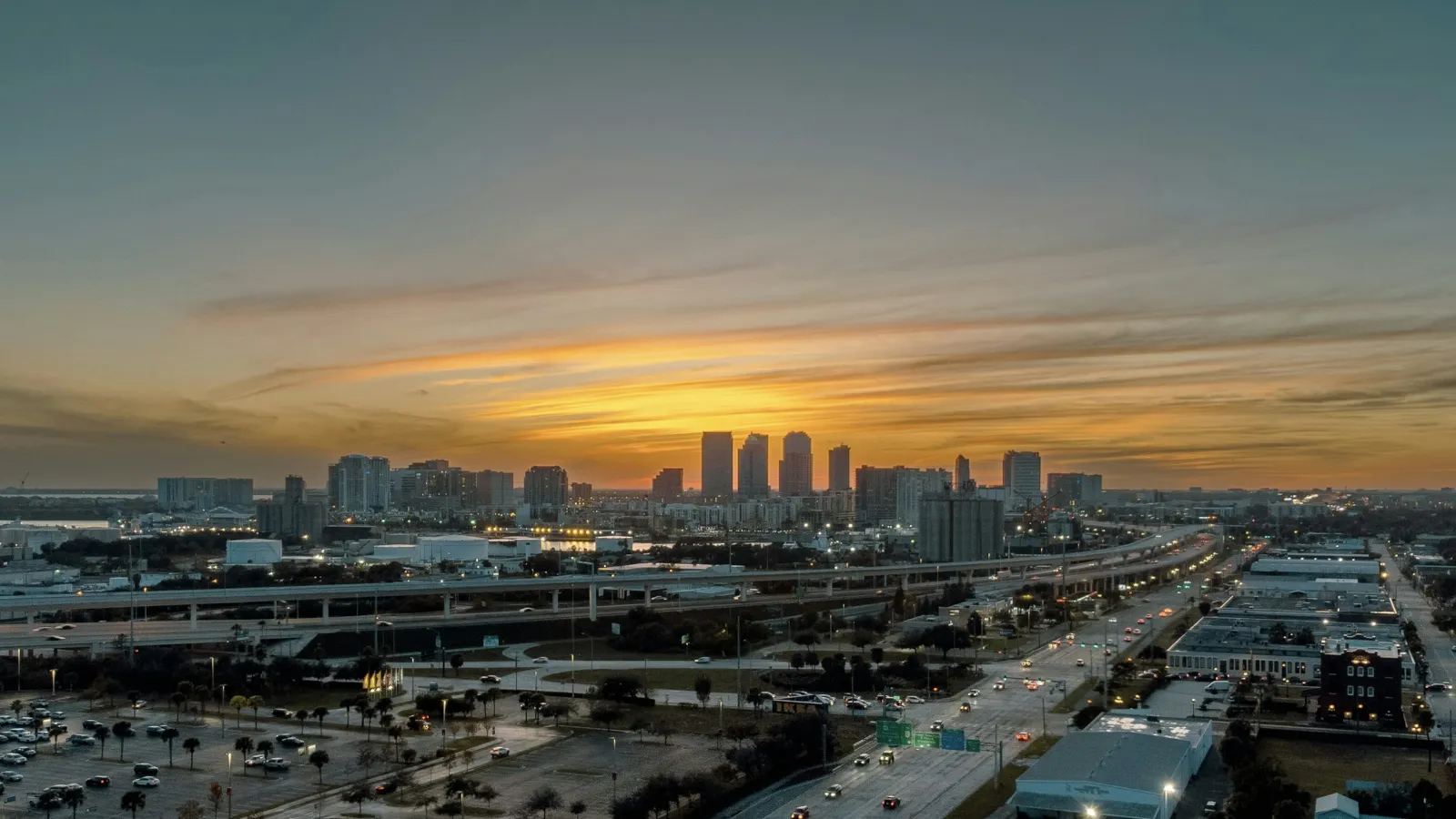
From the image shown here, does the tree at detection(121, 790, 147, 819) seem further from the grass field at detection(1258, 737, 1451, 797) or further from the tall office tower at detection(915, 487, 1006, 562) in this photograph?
the tall office tower at detection(915, 487, 1006, 562)

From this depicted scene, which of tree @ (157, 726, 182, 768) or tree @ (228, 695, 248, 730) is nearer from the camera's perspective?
tree @ (157, 726, 182, 768)

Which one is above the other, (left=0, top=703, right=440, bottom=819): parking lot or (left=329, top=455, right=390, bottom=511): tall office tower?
(left=329, top=455, right=390, bottom=511): tall office tower

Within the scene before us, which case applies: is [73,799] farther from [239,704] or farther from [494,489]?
[494,489]

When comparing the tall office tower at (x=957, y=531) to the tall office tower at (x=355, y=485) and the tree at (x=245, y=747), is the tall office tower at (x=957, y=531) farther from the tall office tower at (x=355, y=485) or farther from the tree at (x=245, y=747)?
the tall office tower at (x=355, y=485)

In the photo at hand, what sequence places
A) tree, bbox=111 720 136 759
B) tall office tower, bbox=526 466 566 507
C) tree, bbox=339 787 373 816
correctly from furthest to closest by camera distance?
tall office tower, bbox=526 466 566 507 < tree, bbox=111 720 136 759 < tree, bbox=339 787 373 816

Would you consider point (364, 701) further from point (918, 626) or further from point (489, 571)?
point (489, 571)

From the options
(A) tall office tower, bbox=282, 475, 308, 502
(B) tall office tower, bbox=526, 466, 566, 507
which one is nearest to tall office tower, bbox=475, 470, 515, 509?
(B) tall office tower, bbox=526, 466, 566, 507

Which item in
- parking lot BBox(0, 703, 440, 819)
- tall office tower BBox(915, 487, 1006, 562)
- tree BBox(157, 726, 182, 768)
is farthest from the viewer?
tall office tower BBox(915, 487, 1006, 562)

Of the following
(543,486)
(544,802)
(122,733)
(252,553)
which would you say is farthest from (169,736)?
(543,486)

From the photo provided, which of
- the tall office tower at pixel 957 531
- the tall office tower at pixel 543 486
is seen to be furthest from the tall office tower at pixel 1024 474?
the tall office tower at pixel 957 531
